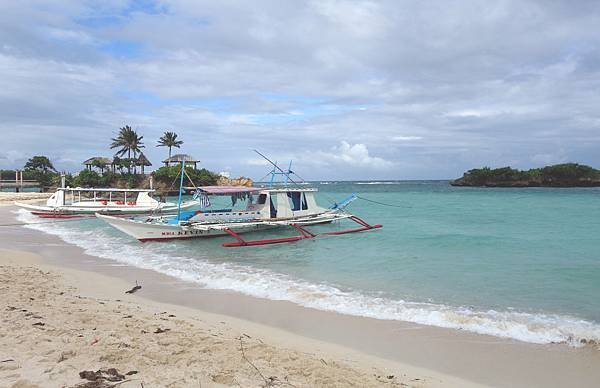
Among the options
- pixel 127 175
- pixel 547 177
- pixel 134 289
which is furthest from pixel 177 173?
pixel 547 177

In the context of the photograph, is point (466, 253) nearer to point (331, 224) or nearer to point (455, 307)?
point (455, 307)

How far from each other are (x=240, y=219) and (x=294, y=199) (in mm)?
3549

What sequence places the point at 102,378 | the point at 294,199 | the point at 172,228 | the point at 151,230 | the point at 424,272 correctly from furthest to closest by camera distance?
the point at 294,199
the point at 172,228
the point at 151,230
the point at 424,272
the point at 102,378

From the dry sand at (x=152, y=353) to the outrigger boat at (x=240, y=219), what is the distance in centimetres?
1126

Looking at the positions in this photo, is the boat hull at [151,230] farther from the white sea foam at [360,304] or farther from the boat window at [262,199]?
the boat window at [262,199]

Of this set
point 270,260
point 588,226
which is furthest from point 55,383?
point 588,226

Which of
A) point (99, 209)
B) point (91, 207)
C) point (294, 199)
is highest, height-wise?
point (294, 199)

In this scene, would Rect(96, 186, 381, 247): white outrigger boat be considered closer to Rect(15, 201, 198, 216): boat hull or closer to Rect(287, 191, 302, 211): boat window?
Rect(287, 191, 302, 211): boat window

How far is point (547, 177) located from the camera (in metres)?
90.4

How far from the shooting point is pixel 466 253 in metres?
16.6

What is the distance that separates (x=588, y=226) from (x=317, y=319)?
22841 millimetres

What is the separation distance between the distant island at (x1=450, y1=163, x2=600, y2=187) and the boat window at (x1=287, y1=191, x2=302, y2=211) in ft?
263

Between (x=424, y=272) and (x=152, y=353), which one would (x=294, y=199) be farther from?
(x=152, y=353)

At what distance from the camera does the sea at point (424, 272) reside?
348 inches
